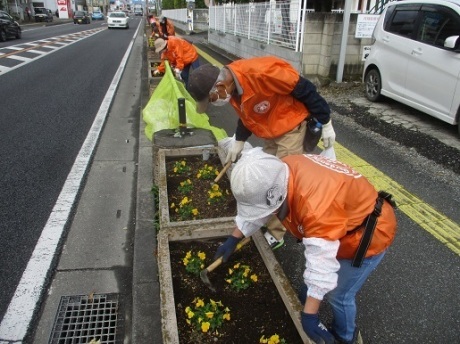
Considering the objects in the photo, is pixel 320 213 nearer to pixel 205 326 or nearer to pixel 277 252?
pixel 205 326

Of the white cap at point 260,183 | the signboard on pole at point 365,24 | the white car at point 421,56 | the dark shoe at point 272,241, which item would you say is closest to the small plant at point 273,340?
the white cap at point 260,183

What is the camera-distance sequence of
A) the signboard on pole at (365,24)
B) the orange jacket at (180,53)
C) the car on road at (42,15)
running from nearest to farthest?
the orange jacket at (180,53) < the signboard on pole at (365,24) < the car on road at (42,15)

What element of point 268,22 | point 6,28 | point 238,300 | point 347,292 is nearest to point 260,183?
point 347,292

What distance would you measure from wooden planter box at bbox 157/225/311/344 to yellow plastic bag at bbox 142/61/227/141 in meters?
2.42

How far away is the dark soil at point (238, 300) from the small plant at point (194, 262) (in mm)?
37

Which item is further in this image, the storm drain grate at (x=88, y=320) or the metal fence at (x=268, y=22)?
the metal fence at (x=268, y=22)

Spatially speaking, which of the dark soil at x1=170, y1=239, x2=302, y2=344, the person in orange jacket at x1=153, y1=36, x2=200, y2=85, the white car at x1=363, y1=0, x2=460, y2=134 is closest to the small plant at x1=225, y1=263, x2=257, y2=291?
the dark soil at x1=170, y1=239, x2=302, y2=344

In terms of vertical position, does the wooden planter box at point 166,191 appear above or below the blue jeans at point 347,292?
below

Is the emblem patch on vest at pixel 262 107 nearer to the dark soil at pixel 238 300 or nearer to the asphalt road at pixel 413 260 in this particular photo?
the dark soil at pixel 238 300

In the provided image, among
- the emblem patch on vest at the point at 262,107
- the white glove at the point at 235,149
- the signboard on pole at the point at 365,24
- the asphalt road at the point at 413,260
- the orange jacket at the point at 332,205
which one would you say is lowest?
the asphalt road at the point at 413,260

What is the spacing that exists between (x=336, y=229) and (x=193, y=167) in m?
2.77

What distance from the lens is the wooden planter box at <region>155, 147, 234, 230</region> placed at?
2.84 metres

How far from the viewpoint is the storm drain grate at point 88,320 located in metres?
2.21

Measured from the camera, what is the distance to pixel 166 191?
3.37m
